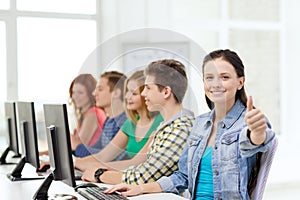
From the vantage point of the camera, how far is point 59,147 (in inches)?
87.2

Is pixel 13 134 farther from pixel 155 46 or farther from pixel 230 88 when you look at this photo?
pixel 230 88

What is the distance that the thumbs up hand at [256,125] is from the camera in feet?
5.88

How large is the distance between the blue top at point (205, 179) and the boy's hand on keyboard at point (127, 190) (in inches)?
11.6

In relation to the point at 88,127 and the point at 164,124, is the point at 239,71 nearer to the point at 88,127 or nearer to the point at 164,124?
the point at 164,124

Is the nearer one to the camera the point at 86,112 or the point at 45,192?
the point at 45,192

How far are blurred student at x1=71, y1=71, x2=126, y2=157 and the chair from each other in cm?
129

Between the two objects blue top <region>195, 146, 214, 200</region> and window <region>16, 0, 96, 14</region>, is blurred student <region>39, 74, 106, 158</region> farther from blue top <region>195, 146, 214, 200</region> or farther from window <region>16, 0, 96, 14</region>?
window <region>16, 0, 96, 14</region>

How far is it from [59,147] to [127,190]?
0.37m

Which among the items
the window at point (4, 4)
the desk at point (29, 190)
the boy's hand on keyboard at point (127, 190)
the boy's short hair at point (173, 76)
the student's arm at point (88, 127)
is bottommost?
the desk at point (29, 190)

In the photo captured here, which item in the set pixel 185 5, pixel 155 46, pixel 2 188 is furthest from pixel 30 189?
pixel 185 5

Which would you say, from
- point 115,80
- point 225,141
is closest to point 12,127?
point 115,80

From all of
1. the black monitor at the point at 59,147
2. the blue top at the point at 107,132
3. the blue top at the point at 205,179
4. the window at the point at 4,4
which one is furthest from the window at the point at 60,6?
the blue top at the point at 205,179

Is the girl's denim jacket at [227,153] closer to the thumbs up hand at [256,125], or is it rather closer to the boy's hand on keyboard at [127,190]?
the thumbs up hand at [256,125]

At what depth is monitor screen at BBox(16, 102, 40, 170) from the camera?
279 centimetres
